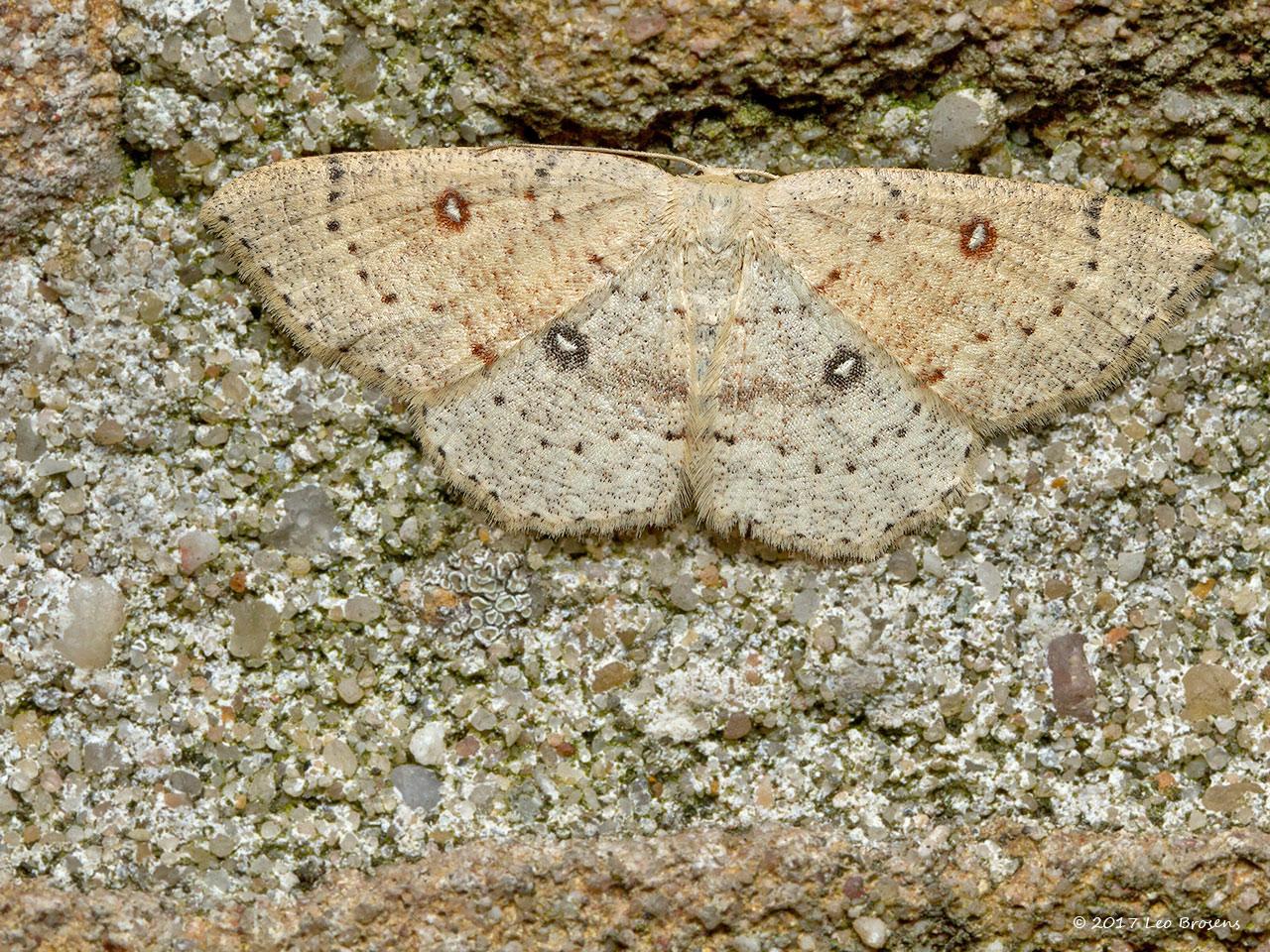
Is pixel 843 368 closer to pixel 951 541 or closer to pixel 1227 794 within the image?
pixel 951 541

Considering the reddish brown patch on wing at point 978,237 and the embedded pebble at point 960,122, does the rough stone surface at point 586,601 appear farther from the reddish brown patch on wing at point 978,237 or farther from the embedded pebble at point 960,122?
the reddish brown patch on wing at point 978,237

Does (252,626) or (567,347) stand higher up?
(567,347)

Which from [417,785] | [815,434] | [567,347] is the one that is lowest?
[417,785]

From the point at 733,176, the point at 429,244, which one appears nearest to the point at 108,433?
the point at 429,244

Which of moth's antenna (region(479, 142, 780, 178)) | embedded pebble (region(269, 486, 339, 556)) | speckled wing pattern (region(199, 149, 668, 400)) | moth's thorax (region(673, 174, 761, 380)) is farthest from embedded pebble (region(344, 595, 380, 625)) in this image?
moth's antenna (region(479, 142, 780, 178))

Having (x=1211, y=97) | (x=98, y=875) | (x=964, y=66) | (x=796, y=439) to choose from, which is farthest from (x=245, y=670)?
(x=1211, y=97)

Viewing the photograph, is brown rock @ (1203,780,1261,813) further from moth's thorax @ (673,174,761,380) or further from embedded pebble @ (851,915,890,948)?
moth's thorax @ (673,174,761,380)
